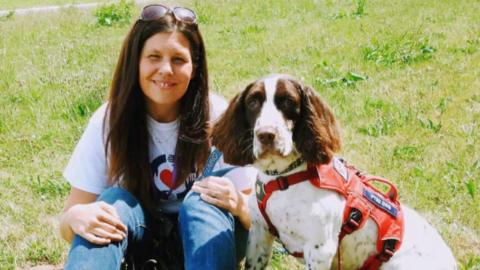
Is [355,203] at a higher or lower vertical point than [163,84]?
lower

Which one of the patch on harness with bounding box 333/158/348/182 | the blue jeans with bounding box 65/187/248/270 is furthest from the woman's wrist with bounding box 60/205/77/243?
the patch on harness with bounding box 333/158/348/182

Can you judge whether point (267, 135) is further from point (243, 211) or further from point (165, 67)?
point (165, 67)

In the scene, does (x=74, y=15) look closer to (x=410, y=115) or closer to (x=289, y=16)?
(x=289, y=16)

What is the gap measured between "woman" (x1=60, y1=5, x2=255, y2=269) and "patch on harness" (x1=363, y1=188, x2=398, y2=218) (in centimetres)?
67

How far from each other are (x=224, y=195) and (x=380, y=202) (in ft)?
2.66

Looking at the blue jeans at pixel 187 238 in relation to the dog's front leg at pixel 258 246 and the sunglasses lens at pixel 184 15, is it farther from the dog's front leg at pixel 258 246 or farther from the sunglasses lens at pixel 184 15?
the sunglasses lens at pixel 184 15

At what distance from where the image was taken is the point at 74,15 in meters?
13.1

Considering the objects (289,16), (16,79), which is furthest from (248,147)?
(289,16)

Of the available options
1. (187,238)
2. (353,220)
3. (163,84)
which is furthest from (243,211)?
(163,84)

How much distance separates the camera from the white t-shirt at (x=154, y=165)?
11.9 ft

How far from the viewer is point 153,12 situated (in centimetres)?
348

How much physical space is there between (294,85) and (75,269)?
138 cm

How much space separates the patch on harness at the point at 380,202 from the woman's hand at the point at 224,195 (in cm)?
66

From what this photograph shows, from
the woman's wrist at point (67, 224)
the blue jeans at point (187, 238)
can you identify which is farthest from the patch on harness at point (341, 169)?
the woman's wrist at point (67, 224)
